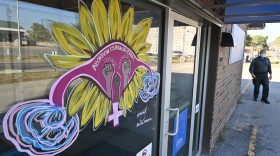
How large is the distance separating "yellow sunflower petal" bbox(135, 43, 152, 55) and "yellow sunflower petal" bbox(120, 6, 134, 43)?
16cm

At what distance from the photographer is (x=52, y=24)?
1013 millimetres

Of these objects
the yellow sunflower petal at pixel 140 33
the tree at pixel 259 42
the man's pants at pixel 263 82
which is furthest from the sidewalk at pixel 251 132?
the tree at pixel 259 42

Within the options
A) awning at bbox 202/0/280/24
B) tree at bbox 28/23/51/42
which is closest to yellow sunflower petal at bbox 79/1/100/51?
tree at bbox 28/23/51/42

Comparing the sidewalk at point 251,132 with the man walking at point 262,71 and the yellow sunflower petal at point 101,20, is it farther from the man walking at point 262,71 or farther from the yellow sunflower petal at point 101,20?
the yellow sunflower petal at point 101,20

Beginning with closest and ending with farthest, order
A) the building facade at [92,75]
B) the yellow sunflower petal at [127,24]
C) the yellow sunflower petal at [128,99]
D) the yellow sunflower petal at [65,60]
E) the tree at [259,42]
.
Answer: the building facade at [92,75] < the yellow sunflower petal at [65,60] < the yellow sunflower petal at [127,24] < the yellow sunflower petal at [128,99] < the tree at [259,42]

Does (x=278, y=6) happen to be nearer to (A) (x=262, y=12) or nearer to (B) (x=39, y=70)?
(A) (x=262, y=12)

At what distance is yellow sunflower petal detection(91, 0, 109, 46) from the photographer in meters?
1.23

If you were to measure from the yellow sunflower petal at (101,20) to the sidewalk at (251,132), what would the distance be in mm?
3295

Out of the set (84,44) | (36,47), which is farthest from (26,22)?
(84,44)

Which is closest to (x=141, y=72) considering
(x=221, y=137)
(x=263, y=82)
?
(x=221, y=137)

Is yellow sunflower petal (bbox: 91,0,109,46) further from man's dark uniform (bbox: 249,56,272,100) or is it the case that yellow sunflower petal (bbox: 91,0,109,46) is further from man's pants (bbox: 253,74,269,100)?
man's pants (bbox: 253,74,269,100)

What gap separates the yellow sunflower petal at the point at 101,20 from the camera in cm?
123

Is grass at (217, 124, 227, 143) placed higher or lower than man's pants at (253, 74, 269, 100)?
lower

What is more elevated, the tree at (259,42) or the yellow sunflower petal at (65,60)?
the tree at (259,42)
